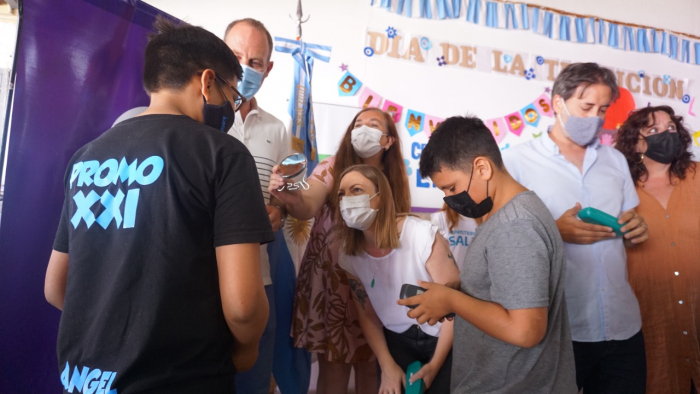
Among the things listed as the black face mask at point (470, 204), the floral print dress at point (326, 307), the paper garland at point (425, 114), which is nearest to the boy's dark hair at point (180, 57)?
the black face mask at point (470, 204)

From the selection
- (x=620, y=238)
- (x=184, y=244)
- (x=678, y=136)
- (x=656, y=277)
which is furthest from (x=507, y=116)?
(x=184, y=244)

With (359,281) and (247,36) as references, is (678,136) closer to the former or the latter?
(359,281)

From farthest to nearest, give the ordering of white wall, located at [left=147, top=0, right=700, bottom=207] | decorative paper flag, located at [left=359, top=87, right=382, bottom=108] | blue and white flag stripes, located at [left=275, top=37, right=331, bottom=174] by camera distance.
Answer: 1. decorative paper flag, located at [left=359, top=87, right=382, bottom=108]
2. white wall, located at [left=147, top=0, right=700, bottom=207]
3. blue and white flag stripes, located at [left=275, top=37, right=331, bottom=174]

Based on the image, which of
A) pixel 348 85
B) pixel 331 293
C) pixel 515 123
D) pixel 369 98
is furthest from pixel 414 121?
pixel 331 293

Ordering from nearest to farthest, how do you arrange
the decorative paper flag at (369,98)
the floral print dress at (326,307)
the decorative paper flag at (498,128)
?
the floral print dress at (326,307) < the decorative paper flag at (369,98) < the decorative paper flag at (498,128)

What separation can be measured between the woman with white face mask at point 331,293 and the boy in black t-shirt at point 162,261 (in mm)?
1028

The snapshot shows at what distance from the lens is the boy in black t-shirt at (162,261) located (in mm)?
894

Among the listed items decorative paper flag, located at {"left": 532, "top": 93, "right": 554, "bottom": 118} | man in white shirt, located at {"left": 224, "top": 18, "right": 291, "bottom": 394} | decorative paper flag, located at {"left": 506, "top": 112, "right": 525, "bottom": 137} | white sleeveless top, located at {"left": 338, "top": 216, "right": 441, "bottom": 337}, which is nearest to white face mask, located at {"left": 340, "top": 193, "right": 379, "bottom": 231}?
white sleeveless top, located at {"left": 338, "top": 216, "right": 441, "bottom": 337}

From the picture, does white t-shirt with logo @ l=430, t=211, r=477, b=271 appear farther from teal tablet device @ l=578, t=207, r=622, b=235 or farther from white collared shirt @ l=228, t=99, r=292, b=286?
white collared shirt @ l=228, t=99, r=292, b=286

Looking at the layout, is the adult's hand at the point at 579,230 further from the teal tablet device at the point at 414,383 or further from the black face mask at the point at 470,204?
the teal tablet device at the point at 414,383

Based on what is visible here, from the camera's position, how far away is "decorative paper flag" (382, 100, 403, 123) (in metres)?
3.53

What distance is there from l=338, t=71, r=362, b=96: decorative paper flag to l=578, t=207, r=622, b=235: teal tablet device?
2.12 metres

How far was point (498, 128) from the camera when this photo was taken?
3.76 m

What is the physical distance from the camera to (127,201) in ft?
3.03
